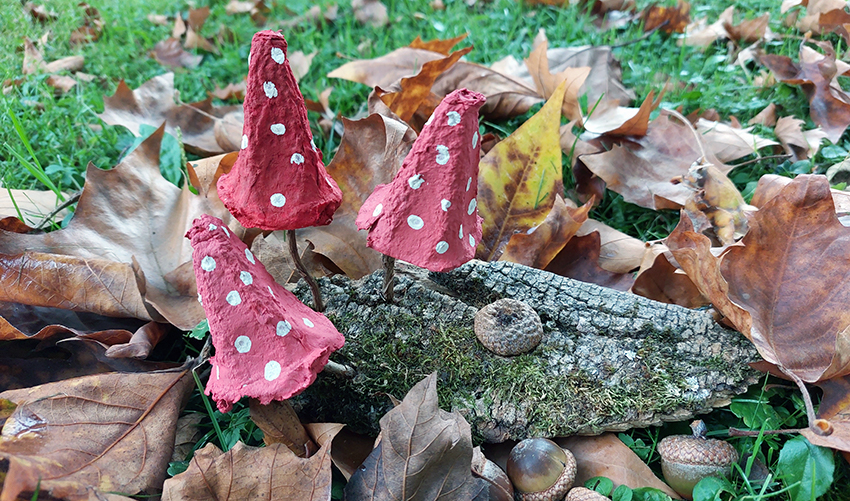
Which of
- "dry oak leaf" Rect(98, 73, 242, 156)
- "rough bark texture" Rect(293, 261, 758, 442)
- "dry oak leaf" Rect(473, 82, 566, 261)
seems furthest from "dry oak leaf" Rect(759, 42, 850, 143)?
"dry oak leaf" Rect(98, 73, 242, 156)

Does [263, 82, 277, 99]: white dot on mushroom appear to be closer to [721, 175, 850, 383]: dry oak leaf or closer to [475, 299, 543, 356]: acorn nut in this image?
[475, 299, 543, 356]: acorn nut

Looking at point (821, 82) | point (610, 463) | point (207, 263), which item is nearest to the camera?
point (207, 263)

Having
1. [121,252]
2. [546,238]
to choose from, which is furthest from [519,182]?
[121,252]

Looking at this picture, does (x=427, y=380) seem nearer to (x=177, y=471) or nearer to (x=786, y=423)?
(x=177, y=471)

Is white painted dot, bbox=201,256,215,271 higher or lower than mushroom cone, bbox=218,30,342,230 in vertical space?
lower

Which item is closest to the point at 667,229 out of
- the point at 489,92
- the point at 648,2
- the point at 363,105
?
the point at 489,92

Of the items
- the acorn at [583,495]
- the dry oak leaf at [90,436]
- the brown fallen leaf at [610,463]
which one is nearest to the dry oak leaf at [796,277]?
the brown fallen leaf at [610,463]

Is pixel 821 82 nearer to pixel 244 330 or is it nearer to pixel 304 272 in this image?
pixel 304 272
